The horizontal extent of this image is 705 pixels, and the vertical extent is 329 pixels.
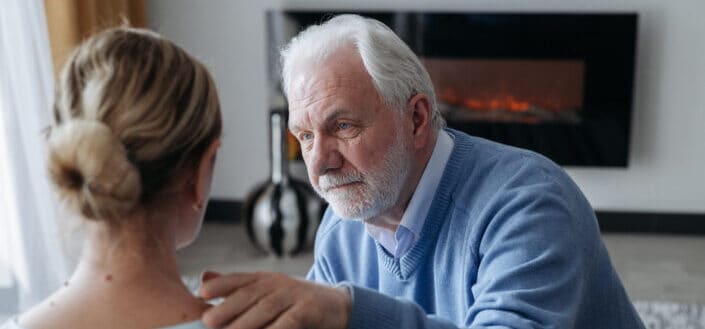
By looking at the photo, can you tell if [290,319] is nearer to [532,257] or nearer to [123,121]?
[123,121]

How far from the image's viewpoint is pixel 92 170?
0.91m

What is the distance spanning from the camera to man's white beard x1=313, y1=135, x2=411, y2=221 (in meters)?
1.57

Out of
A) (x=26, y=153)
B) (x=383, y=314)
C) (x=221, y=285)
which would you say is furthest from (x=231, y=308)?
(x=26, y=153)

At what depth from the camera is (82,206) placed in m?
0.93

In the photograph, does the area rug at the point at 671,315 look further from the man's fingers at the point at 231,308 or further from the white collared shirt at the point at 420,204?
the man's fingers at the point at 231,308

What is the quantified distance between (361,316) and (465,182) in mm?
472

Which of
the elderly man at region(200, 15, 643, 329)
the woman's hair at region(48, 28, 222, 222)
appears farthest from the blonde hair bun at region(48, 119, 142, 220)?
the elderly man at region(200, 15, 643, 329)

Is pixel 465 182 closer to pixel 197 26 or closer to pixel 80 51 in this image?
pixel 80 51

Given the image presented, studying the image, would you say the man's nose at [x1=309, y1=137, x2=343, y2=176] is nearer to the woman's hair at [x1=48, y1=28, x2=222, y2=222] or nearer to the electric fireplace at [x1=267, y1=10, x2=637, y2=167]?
the woman's hair at [x1=48, y1=28, x2=222, y2=222]

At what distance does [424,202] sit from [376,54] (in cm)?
28

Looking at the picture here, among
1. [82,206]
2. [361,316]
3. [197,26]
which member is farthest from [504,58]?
[82,206]

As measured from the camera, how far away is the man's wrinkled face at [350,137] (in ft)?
5.13

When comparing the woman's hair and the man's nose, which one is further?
the man's nose

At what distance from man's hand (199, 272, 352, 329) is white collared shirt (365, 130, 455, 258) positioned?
1.59 feet
